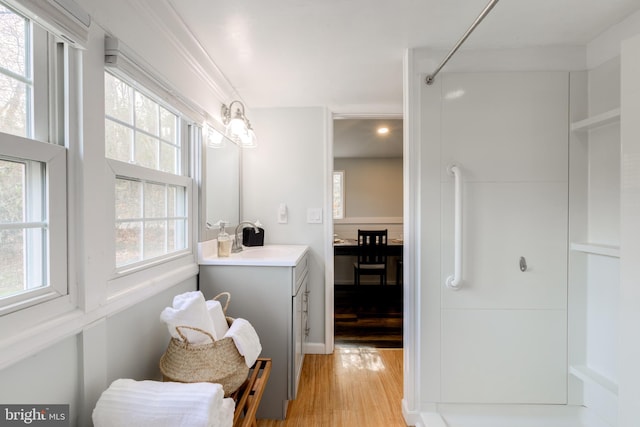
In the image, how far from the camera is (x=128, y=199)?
114 cm

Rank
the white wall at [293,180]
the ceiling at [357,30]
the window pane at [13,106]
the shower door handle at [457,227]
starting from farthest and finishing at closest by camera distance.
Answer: the white wall at [293,180], the shower door handle at [457,227], the ceiling at [357,30], the window pane at [13,106]

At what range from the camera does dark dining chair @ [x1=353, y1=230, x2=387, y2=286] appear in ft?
13.3

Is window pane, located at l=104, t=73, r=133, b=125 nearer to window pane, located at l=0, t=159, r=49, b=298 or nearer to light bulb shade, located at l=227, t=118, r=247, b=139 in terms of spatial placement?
window pane, located at l=0, t=159, r=49, b=298

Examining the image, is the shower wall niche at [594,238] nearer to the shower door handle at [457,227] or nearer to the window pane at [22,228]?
the shower door handle at [457,227]

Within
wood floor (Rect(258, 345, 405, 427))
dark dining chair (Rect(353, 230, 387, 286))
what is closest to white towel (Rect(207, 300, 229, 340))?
wood floor (Rect(258, 345, 405, 427))

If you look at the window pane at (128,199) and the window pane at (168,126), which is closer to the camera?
the window pane at (128,199)

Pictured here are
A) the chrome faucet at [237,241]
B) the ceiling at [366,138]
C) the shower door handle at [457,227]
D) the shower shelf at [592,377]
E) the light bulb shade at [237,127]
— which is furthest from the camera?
the ceiling at [366,138]

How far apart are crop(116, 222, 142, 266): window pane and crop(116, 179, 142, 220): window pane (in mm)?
37

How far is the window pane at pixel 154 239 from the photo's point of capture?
1.25 metres

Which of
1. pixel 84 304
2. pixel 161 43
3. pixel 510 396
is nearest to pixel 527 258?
pixel 510 396

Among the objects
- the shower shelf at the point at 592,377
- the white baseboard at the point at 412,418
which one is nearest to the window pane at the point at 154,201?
the white baseboard at the point at 412,418

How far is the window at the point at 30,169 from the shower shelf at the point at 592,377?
7.46 ft

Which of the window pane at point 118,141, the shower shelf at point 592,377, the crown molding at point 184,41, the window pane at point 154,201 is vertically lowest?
the shower shelf at point 592,377

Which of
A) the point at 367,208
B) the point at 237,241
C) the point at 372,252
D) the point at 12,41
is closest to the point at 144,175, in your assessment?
the point at 12,41
